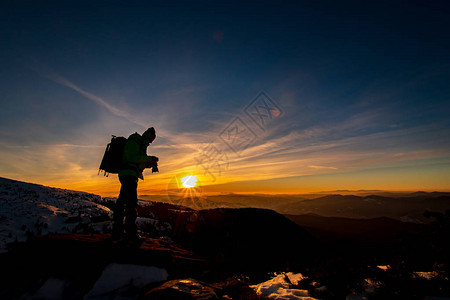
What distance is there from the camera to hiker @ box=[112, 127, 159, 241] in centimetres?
487

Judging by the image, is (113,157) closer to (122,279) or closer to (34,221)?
(122,279)

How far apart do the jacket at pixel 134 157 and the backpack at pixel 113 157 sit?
474 millimetres

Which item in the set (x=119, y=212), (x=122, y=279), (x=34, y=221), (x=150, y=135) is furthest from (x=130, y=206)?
(x=34, y=221)

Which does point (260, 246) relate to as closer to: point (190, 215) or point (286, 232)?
point (286, 232)

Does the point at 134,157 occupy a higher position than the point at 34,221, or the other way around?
the point at 134,157

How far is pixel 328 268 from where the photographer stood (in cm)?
466

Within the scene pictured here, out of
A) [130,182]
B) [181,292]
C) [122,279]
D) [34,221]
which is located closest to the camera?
[181,292]

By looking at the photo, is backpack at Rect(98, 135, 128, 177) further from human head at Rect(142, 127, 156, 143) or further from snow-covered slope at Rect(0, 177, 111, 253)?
snow-covered slope at Rect(0, 177, 111, 253)

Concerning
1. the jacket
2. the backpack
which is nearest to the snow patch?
the jacket

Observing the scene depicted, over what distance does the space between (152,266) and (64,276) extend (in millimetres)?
1433

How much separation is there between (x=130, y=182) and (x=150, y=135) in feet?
4.58

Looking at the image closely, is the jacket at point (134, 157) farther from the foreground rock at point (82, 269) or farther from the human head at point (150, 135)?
the foreground rock at point (82, 269)

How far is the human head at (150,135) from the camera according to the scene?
5.28m

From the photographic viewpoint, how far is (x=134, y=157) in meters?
4.88
